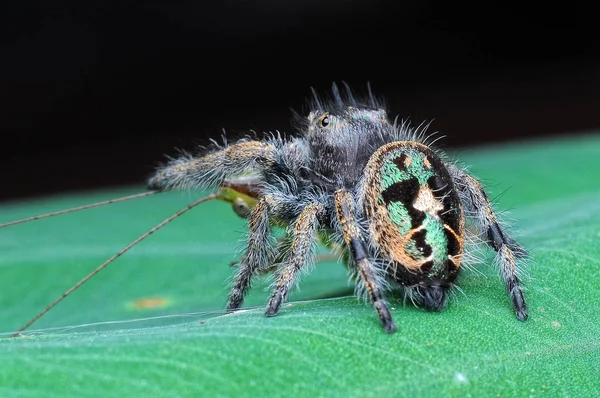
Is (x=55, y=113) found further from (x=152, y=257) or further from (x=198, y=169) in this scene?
(x=198, y=169)

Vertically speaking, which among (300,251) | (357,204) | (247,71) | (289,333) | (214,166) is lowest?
(289,333)

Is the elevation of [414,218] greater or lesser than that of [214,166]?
lesser

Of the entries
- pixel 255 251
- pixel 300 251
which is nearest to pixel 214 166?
pixel 255 251

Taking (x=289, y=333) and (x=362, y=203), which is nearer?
(x=289, y=333)

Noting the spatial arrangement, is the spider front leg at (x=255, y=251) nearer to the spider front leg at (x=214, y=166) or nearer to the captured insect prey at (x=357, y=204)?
the captured insect prey at (x=357, y=204)

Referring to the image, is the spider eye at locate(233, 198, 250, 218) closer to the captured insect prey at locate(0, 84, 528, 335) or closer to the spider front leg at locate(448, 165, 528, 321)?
the captured insect prey at locate(0, 84, 528, 335)

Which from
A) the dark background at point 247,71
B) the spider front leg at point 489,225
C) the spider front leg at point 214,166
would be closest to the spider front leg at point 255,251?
the spider front leg at point 214,166

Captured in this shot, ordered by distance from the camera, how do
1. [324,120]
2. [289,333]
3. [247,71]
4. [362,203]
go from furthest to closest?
[247,71] < [324,120] < [362,203] < [289,333]

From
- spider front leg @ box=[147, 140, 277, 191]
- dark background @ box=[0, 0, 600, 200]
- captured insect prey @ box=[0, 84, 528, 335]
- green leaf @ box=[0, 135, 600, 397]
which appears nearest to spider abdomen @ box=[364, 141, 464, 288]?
captured insect prey @ box=[0, 84, 528, 335]

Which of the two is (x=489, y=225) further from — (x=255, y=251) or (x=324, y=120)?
(x=255, y=251)

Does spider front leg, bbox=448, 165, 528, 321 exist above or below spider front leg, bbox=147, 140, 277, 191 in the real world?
below
